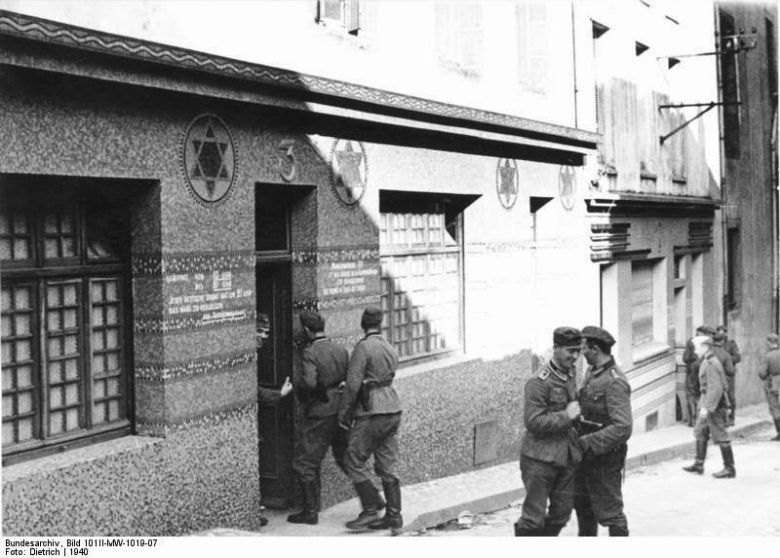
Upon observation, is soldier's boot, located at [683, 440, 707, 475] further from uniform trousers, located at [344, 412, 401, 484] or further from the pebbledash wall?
uniform trousers, located at [344, 412, 401, 484]

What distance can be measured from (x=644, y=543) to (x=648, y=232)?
1161cm

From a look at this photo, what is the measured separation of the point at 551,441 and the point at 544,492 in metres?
0.40

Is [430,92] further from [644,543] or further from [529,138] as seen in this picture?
[644,543]

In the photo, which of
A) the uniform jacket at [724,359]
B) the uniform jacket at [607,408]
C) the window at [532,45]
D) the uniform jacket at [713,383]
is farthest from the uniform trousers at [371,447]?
the window at [532,45]

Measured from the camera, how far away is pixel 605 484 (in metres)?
7.71

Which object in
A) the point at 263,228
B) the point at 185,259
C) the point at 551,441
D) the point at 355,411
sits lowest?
the point at 551,441

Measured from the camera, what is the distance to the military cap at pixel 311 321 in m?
8.61

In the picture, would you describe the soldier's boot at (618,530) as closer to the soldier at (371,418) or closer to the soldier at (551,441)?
the soldier at (551,441)

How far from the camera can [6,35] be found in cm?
589

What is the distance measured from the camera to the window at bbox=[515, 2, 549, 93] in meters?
13.5

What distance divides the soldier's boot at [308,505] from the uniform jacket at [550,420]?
209 cm

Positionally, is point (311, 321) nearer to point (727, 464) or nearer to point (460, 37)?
point (460, 37)

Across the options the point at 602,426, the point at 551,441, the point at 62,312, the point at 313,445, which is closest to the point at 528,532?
the point at 551,441

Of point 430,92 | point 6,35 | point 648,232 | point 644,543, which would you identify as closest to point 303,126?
point 430,92
